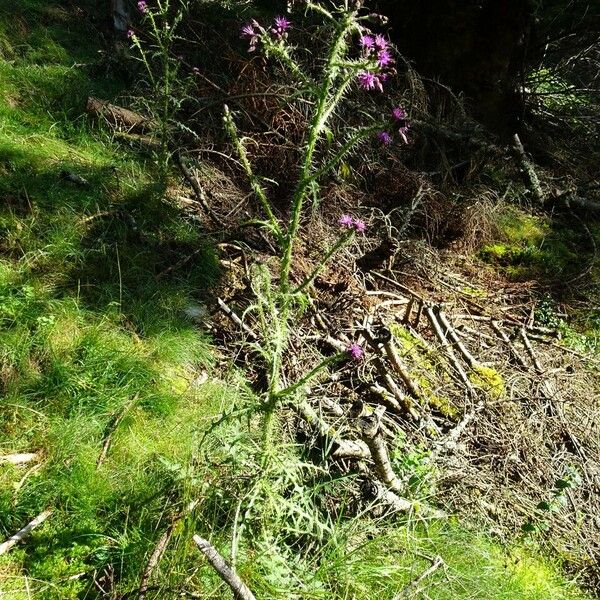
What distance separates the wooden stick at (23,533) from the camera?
6.07 ft

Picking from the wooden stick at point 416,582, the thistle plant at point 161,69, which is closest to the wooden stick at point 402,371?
the wooden stick at point 416,582

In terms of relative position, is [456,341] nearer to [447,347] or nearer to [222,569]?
[447,347]

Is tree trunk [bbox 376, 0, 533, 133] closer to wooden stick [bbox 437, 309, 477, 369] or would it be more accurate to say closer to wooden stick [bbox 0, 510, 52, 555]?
wooden stick [bbox 437, 309, 477, 369]

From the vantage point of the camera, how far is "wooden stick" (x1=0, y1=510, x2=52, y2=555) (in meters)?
1.85

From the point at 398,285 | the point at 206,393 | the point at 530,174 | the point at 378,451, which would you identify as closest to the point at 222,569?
the point at 378,451

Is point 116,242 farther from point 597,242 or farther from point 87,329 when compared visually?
point 597,242

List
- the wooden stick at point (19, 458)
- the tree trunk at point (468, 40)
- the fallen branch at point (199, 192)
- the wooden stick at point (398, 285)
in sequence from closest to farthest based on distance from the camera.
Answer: the wooden stick at point (19, 458)
the fallen branch at point (199, 192)
the wooden stick at point (398, 285)
the tree trunk at point (468, 40)

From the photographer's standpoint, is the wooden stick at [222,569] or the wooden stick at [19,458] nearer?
the wooden stick at [222,569]

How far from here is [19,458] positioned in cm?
212

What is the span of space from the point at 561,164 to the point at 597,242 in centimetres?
133

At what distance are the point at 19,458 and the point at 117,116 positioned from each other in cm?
278

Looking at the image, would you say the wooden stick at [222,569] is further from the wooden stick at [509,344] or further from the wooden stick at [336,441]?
the wooden stick at [509,344]

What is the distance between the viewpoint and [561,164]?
6094 mm

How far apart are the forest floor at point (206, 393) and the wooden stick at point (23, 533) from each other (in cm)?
2
